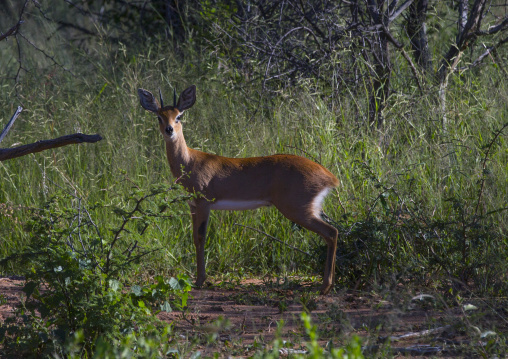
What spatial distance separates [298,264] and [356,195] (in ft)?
2.36

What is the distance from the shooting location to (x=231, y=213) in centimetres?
572

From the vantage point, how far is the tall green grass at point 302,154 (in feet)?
15.2

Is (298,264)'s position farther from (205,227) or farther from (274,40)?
(274,40)

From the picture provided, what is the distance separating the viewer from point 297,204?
494 cm

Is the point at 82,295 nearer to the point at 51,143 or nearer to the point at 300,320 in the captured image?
the point at 51,143

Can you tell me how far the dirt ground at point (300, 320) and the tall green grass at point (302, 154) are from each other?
1.22ft

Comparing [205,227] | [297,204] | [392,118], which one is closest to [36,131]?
[205,227]

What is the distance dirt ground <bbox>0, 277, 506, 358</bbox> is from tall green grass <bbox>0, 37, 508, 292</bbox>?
1.22 ft

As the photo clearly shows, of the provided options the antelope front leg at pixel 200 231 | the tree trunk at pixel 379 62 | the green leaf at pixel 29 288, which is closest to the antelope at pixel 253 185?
the antelope front leg at pixel 200 231

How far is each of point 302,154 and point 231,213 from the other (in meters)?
0.85

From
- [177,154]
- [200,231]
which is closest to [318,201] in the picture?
[200,231]

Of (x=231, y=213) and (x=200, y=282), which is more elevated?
(x=231, y=213)

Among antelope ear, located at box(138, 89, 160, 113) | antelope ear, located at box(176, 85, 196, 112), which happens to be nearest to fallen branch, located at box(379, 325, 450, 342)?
antelope ear, located at box(176, 85, 196, 112)

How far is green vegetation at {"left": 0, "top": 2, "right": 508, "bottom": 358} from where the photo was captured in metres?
3.39
